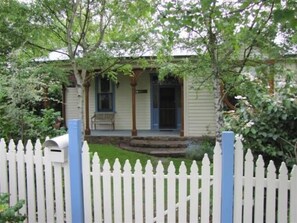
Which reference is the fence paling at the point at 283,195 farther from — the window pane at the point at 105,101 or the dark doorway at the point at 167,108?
the window pane at the point at 105,101

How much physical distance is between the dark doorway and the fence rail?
11208 millimetres

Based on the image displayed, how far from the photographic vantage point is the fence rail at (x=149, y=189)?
3289 millimetres

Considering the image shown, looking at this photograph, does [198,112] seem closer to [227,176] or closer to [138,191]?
[138,191]

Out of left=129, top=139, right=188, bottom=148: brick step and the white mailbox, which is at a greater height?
the white mailbox

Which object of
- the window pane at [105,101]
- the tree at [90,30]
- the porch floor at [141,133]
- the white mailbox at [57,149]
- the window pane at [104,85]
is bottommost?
the porch floor at [141,133]

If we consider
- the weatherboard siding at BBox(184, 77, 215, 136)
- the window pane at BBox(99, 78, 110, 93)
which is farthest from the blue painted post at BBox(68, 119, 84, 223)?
the window pane at BBox(99, 78, 110, 93)

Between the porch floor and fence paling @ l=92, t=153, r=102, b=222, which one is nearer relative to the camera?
fence paling @ l=92, t=153, r=102, b=222

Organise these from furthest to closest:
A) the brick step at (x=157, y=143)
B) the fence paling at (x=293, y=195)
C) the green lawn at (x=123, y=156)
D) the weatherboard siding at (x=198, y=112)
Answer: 1. the weatherboard siding at (x=198, y=112)
2. the brick step at (x=157, y=143)
3. the green lawn at (x=123, y=156)
4. the fence paling at (x=293, y=195)

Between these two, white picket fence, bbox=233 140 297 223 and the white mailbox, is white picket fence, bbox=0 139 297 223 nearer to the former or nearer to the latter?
white picket fence, bbox=233 140 297 223

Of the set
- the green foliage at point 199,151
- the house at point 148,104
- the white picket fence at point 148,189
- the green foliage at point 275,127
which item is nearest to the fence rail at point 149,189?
the white picket fence at point 148,189

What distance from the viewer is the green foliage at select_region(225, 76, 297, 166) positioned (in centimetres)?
372

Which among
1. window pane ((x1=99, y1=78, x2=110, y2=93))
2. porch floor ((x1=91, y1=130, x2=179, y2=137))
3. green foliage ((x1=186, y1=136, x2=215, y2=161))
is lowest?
green foliage ((x1=186, y1=136, x2=215, y2=161))

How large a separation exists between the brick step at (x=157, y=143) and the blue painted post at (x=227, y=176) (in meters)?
9.24

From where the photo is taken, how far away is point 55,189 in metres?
4.02
